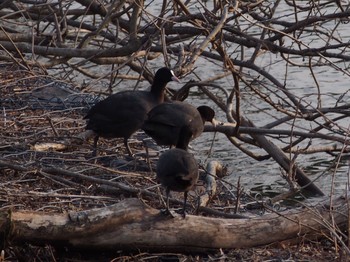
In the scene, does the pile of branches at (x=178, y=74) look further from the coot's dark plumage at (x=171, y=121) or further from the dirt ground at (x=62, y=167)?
the coot's dark plumage at (x=171, y=121)

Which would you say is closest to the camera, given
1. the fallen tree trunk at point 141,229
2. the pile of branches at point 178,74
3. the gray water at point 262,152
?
the fallen tree trunk at point 141,229

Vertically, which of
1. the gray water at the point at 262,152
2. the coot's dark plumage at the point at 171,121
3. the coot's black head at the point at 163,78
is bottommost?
the gray water at the point at 262,152

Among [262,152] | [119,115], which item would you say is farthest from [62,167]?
[262,152]

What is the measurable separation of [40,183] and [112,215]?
1527 mm

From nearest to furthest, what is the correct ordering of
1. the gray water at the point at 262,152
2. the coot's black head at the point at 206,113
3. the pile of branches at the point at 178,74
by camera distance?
the pile of branches at the point at 178,74 → the coot's black head at the point at 206,113 → the gray water at the point at 262,152

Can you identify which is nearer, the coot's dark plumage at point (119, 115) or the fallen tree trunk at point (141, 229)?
the fallen tree trunk at point (141, 229)

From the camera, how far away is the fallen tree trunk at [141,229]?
4797mm

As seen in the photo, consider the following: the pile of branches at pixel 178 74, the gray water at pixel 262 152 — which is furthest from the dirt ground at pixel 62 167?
the gray water at pixel 262 152

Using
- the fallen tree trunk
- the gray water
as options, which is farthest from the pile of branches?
the fallen tree trunk

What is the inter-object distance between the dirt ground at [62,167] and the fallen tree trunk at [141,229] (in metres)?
0.07

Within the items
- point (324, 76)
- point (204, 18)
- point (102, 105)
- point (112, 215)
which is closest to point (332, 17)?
point (204, 18)

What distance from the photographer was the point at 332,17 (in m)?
7.36

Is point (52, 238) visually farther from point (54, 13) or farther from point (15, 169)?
point (54, 13)

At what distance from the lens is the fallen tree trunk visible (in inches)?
189
